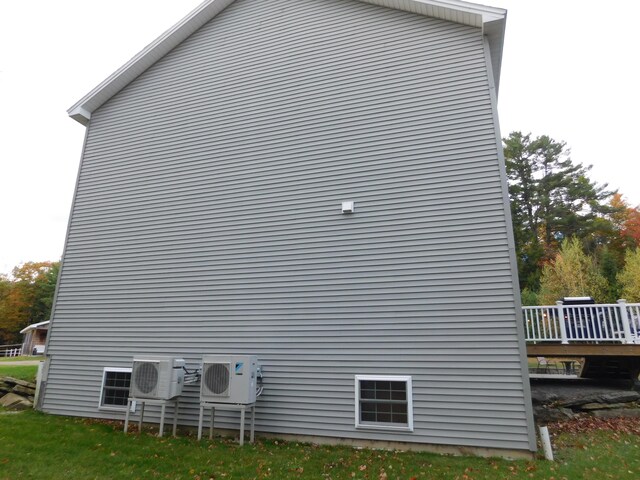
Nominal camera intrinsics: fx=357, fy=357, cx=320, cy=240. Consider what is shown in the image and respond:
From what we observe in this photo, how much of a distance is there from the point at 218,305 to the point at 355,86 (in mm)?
4857

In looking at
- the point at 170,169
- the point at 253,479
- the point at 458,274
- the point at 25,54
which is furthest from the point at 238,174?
the point at 253,479

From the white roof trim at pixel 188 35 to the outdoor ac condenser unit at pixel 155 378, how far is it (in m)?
6.42

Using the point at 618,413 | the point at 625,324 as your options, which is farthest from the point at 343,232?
the point at 618,413

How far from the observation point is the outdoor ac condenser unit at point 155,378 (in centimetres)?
574

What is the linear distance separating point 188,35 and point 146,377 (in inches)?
299

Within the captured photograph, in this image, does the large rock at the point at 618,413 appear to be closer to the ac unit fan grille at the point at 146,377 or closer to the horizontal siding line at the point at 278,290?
the horizontal siding line at the point at 278,290

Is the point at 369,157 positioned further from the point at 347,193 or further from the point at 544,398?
the point at 544,398

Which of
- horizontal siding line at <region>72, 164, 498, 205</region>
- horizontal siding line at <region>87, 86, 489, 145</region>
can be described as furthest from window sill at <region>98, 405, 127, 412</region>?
horizontal siding line at <region>87, 86, 489, 145</region>

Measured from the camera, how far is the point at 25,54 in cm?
616

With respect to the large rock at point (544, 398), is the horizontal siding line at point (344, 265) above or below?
above

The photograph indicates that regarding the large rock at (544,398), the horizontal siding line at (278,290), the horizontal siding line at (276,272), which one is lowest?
the large rock at (544,398)

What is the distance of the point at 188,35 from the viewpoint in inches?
334

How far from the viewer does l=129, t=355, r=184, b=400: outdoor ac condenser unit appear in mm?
5738

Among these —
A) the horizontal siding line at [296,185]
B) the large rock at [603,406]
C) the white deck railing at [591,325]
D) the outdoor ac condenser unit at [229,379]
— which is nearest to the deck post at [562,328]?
the white deck railing at [591,325]
